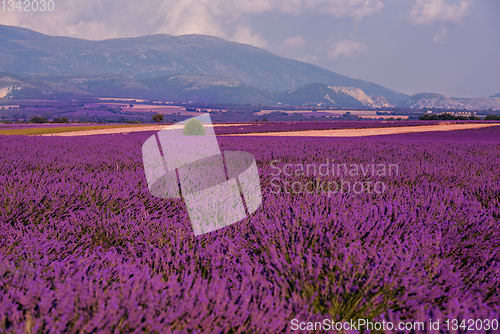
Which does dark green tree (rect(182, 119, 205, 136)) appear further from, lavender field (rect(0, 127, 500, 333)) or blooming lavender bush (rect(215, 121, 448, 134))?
lavender field (rect(0, 127, 500, 333))

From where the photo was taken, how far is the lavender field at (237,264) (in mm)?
1049

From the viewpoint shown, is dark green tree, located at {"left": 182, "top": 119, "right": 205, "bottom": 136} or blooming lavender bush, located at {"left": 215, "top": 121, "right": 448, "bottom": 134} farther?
blooming lavender bush, located at {"left": 215, "top": 121, "right": 448, "bottom": 134}

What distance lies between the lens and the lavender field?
105 cm

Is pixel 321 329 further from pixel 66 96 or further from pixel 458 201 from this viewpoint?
pixel 66 96

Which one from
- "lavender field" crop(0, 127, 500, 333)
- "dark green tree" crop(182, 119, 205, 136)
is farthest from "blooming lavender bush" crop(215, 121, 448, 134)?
"lavender field" crop(0, 127, 500, 333)

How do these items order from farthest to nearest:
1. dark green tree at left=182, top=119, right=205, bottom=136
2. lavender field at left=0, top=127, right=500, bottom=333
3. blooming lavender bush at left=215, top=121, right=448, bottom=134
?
blooming lavender bush at left=215, top=121, right=448, bottom=134 → dark green tree at left=182, top=119, right=205, bottom=136 → lavender field at left=0, top=127, right=500, bottom=333

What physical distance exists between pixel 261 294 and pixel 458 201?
1.78 m

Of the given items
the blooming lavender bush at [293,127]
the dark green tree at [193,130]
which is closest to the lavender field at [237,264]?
the dark green tree at [193,130]

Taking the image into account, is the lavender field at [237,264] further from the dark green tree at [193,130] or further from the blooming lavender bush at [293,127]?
the blooming lavender bush at [293,127]

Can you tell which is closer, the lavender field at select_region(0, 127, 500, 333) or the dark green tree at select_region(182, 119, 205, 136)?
the lavender field at select_region(0, 127, 500, 333)

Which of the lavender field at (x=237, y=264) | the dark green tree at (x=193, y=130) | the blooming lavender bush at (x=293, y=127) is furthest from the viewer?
the blooming lavender bush at (x=293, y=127)

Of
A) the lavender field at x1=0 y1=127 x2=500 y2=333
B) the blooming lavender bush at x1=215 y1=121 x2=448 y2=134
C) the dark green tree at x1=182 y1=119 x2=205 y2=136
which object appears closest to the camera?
the lavender field at x1=0 y1=127 x2=500 y2=333

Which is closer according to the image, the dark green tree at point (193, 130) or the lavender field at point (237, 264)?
the lavender field at point (237, 264)

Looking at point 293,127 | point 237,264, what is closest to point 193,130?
point 293,127
